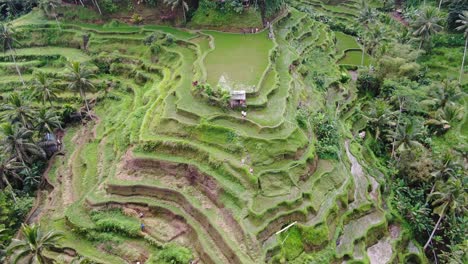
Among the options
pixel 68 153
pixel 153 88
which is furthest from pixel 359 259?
pixel 68 153

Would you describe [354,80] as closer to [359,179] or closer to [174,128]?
[359,179]

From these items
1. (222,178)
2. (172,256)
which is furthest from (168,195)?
(172,256)

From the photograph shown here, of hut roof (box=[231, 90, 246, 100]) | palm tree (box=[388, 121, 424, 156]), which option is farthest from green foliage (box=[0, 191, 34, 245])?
palm tree (box=[388, 121, 424, 156])

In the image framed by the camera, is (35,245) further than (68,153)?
No

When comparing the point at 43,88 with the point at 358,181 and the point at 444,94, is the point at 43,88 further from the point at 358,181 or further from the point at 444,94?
the point at 444,94

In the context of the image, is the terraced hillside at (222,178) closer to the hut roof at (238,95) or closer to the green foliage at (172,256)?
the green foliage at (172,256)

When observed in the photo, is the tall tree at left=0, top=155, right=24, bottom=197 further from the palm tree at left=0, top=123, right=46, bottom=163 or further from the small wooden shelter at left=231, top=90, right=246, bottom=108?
the small wooden shelter at left=231, top=90, right=246, bottom=108
